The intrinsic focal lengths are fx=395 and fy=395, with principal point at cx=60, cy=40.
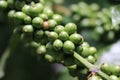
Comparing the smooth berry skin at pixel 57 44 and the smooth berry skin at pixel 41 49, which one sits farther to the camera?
the smooth berry skin at pixel 41 49

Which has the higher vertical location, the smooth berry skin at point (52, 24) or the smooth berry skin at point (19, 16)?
the smooth berry skin at point (52, 24)

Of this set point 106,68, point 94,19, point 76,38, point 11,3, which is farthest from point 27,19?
point 94,19

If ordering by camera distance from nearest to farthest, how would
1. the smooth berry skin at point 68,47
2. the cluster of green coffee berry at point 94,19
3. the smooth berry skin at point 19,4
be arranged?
the smooth berry skin at point 68,47 < the smooth berry skin at point 19,4 < the cluster of green coffee berry at point 94,19

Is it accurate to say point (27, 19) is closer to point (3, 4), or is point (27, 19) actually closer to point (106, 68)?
point (3, 4)

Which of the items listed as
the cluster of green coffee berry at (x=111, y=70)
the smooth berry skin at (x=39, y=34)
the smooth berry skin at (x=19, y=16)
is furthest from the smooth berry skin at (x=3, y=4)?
the cluster of green coffee berry at (x=111, y=70)

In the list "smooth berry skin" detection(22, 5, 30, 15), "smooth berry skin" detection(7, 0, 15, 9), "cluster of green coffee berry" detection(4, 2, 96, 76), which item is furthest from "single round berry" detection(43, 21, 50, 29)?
"smooth berry skin" detection(7, 0, 15, 9)

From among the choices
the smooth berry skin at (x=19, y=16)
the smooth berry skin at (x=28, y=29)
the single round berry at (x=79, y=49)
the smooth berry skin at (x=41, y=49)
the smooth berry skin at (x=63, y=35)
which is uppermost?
the smooth berry skin at (x=63, y=35)

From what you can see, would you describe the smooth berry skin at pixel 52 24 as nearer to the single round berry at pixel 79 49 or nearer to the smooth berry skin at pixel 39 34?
the smooth berry skin at pixel 39 34

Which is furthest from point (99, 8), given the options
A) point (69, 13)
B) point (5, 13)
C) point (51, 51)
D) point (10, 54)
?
point (51, 51)
